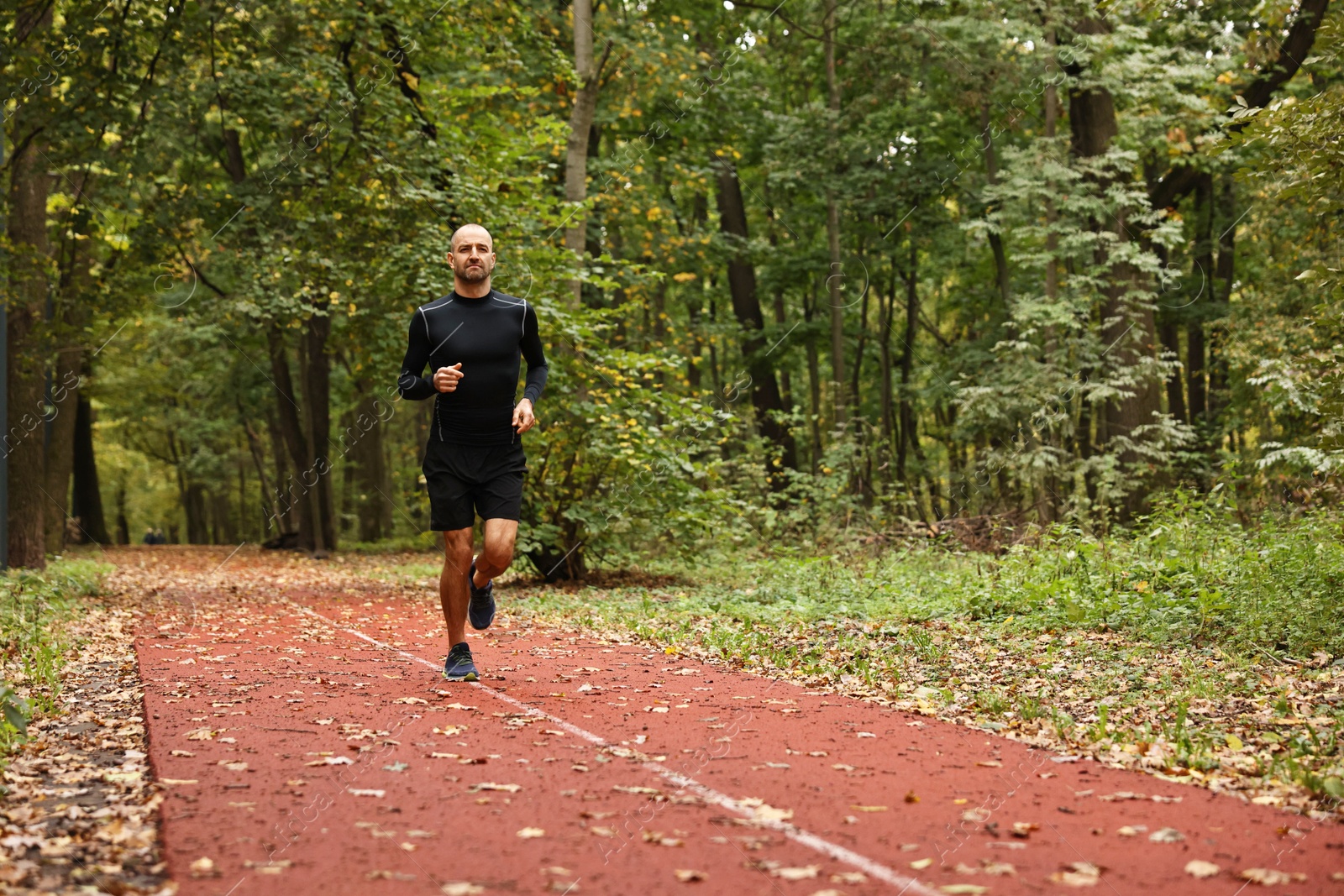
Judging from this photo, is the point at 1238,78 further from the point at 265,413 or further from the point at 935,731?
the point at 265,413

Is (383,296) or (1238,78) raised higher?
(1238,78)

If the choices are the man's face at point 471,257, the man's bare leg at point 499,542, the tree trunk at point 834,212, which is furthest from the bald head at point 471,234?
the tree trunk at point 834,212

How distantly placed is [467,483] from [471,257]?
1400mm

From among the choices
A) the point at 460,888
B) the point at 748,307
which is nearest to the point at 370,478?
the point at 748,307

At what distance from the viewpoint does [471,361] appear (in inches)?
283

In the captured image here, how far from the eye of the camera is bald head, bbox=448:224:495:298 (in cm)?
720

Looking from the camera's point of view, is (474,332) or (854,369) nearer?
(474,332)

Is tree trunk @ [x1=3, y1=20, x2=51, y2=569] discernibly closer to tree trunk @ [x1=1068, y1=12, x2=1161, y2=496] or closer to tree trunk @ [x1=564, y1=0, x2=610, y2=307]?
tree trunk @ [x1=564, y1=0, x2=610, y2=307]

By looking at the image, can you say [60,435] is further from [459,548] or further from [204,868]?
[204,868]

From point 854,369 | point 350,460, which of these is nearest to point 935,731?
point 854,369

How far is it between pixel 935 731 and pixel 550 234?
10.9 meters

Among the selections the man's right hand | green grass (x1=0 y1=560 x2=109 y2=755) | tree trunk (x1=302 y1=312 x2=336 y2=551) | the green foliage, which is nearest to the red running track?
green grass (x1=0 y1=560 x2=109 y2=755)

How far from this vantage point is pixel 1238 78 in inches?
750

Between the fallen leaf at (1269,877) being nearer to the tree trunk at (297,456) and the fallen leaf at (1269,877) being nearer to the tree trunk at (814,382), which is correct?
the tree trunk at (814,382)
